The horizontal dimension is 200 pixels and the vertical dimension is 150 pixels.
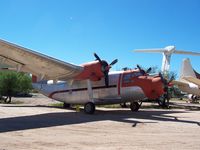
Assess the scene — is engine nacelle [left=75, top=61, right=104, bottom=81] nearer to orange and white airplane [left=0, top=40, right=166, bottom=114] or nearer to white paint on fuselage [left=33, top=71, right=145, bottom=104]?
orange and white airplane [left=0, top=40, right=166, bottom=114]

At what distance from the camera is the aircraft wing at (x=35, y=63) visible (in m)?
16.8

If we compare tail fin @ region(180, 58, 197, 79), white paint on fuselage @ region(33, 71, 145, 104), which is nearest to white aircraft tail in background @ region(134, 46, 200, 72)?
tail fin @ region(180, 58, 197, 79)

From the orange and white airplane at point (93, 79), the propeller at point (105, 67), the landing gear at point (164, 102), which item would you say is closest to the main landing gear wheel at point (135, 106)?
the orange and white airplane at point (93, 79)

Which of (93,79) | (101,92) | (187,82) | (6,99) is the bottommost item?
(6,99)

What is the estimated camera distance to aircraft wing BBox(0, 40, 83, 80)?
55.3 ft

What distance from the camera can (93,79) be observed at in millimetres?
20984

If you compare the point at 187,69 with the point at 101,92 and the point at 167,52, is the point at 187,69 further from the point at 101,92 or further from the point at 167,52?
the point at 101,92

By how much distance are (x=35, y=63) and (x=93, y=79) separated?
4.10 metres

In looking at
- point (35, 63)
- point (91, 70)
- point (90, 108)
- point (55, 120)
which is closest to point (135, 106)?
point (90, 108)

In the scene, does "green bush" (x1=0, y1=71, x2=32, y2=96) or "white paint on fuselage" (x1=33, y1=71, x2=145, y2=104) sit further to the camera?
"green bush" (x1=0, y1=71, x2=32, y2=96)

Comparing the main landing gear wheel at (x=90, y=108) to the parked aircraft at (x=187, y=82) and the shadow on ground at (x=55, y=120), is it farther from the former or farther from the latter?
the parked aircraft at (x=187, y=82)

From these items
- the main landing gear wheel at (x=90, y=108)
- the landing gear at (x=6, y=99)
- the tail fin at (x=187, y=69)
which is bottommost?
the main landing gear wheel at (x=90, y=108)

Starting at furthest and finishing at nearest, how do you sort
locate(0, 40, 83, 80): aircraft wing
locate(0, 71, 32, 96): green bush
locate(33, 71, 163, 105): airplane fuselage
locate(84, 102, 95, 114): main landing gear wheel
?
locate(0, 71, 32, 96): green bush
locate(33, 71, 163, 105): airplane fuselage
locate(84, 102, 95, 114): main landing gear wheel
locate(0, 40, 83, 80): aircraft wing

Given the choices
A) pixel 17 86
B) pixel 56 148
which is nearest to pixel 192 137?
pixel 56 148
